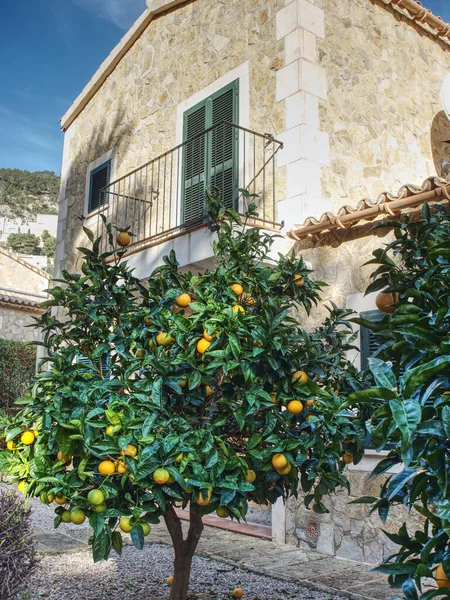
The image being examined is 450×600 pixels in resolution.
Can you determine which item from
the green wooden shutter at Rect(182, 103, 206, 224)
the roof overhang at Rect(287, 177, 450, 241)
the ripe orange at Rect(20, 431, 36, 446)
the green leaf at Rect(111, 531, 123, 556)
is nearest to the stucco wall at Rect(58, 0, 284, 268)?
the green wooden shutter at Rect(182, 103, 206, 224)

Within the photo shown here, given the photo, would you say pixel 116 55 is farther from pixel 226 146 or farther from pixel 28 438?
pixel 28 438

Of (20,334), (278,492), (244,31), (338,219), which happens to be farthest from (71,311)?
(20,334)

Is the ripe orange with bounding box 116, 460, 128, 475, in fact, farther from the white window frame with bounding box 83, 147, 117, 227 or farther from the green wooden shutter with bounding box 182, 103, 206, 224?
the white window frame with bounding box 83, 147, 117, 227

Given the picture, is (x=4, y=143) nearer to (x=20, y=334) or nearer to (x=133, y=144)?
(x=20, y=334)

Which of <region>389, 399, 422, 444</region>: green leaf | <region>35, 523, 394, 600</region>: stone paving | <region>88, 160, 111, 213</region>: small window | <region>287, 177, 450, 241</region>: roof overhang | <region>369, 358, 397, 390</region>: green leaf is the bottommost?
<region>35, 523, 394, 600</region>: stone paving

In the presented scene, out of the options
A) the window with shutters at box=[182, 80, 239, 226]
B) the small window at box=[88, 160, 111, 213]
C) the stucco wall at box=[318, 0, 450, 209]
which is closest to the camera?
the stucco wall at box=[318, 0, 450, 209]

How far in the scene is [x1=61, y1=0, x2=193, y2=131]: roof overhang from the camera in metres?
9.12

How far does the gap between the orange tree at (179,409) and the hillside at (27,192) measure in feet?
242

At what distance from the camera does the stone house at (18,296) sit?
1631cm

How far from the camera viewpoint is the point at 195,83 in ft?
27.7

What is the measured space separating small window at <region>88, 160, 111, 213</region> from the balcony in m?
0.23

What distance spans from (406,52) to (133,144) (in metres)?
4.39

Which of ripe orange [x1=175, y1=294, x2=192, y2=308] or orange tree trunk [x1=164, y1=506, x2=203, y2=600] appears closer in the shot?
ripe orange [x1=175, y1=294, x2=192, y2=308]

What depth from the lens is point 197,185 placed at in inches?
316
